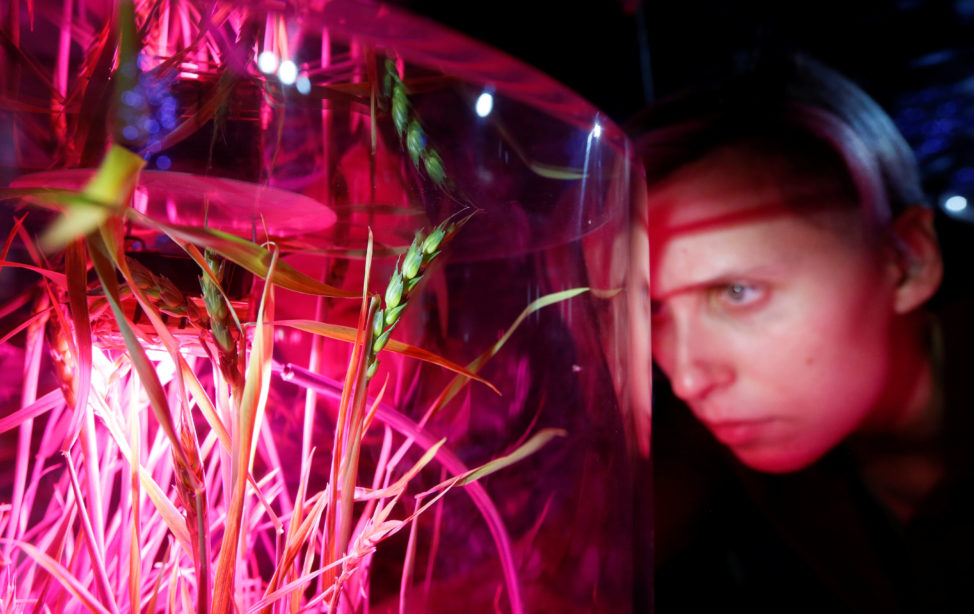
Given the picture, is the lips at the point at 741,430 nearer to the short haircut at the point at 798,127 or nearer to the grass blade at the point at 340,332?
the short haircut at the point at 798,127

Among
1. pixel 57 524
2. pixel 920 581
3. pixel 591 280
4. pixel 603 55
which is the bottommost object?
pixel 920 581

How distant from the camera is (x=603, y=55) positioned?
624mm

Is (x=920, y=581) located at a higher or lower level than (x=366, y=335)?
lower

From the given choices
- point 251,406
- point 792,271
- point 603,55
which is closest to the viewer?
point 251,406

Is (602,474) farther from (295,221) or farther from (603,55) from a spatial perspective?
Result: (603,55)

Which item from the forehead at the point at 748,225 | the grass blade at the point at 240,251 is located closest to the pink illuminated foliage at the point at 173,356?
the grass blade at the point at 240,251

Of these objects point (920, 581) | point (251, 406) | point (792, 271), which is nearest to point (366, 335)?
point (251, 406)

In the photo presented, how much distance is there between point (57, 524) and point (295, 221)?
18cm

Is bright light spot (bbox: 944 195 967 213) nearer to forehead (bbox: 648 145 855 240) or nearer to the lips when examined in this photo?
forehead (bbox: 648 145 855 240)

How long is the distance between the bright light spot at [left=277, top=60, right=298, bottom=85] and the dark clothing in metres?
0.48

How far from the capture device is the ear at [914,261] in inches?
19.0

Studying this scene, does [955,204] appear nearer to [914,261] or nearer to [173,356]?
[914,261]

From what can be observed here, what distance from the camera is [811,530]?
511 millimetres

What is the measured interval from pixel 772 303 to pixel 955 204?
0.73 feet
